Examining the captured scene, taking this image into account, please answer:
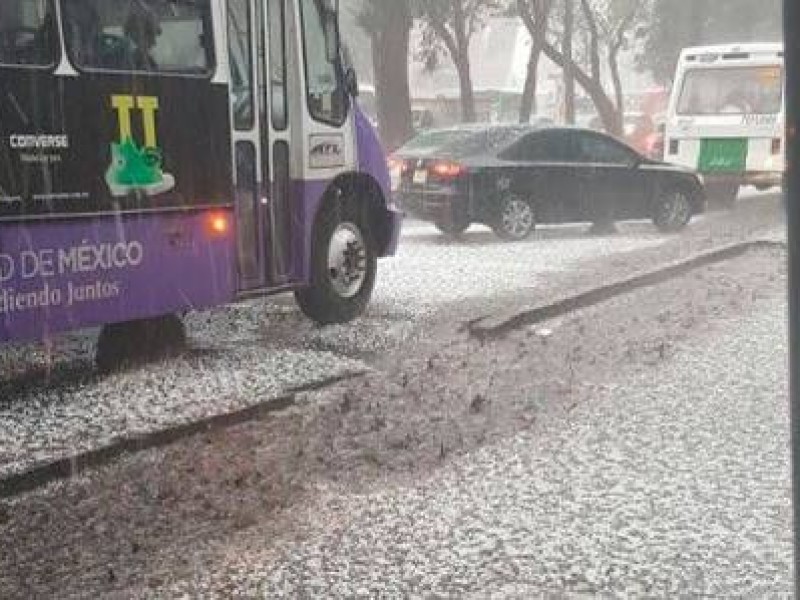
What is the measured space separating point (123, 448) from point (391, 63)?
20.1 metres

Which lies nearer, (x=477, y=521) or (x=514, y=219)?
(x=477, y=521)

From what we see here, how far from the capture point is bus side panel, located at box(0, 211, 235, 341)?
6.34 m

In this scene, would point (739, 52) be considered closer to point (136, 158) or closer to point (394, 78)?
point (394, 78)

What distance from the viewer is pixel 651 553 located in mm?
4430

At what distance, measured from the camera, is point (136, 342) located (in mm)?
8055

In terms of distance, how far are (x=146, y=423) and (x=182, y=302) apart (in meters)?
1.45

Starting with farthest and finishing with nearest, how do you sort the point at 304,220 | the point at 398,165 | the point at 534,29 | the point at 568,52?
the point at 568,52 < the point at 534,29 < the point at 398,165 < the point at 304,220

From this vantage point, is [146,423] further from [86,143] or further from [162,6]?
[162,6]

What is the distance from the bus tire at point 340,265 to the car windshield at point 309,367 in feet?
0.10

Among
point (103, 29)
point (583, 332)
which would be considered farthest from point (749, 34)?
point (103, 29)

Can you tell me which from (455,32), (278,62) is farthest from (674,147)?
(455,32)

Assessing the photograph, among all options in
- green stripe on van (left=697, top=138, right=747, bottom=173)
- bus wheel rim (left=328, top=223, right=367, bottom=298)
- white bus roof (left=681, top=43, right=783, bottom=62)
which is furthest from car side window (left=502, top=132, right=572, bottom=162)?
bus wheel rim (left=328, top=223, right=367, bottom=298)

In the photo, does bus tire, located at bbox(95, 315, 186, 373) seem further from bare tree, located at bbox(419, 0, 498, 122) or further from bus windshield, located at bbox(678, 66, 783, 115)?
bare tree, located at bbox(419, 0, 498, 122)

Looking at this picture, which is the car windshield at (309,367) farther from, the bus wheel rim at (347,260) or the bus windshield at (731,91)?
the bus windshield at (731,91)
